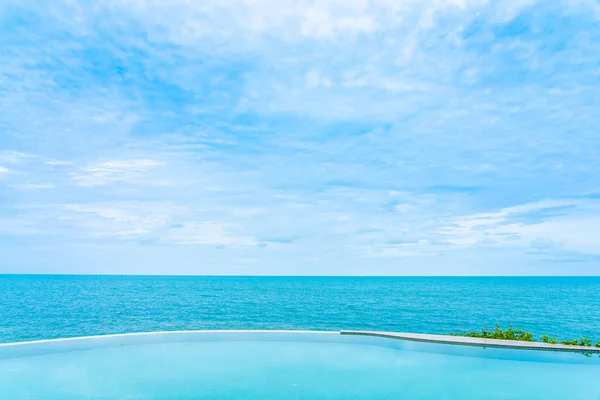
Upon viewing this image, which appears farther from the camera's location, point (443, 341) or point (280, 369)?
point (443, 341)

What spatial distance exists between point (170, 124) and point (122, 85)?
163cm

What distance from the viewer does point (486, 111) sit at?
1059 cm

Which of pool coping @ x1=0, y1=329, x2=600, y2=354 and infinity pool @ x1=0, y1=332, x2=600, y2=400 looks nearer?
infinity pool @ x1=0, y1=332, x2=600, y2=400

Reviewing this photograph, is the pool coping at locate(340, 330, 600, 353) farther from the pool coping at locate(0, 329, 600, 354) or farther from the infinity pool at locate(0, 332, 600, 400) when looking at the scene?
the infinity pool at locate(0, 332, 600, 400)

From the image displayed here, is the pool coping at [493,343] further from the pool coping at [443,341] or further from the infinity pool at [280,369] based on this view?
the infinity pool at [280,369]

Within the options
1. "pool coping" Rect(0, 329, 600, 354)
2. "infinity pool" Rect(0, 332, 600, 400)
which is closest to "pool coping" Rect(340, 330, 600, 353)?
"pool coping" Rect(0, 329, 600, 354)

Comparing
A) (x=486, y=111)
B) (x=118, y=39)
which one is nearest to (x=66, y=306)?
(x=118, y=39)

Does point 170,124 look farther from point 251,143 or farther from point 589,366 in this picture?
point 589,366

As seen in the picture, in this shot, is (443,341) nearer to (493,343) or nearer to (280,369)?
(493,343)

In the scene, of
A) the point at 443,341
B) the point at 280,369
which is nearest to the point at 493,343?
the point at 443,341

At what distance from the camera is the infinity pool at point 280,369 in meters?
6.49

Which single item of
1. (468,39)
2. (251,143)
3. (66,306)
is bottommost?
(66,306)

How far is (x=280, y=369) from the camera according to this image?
7.68m

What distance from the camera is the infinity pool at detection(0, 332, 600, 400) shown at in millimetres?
6488
